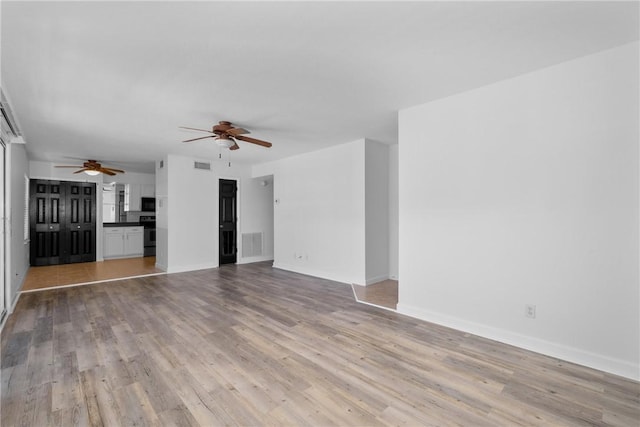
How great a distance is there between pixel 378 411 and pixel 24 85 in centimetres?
421

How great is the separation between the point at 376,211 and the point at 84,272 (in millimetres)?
6285

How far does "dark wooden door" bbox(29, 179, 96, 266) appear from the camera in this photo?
723 cm

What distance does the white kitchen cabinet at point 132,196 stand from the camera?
873cm

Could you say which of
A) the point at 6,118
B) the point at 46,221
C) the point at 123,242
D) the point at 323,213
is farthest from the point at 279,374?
the point at 46,221

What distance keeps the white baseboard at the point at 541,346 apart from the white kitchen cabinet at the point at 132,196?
27.7 ft

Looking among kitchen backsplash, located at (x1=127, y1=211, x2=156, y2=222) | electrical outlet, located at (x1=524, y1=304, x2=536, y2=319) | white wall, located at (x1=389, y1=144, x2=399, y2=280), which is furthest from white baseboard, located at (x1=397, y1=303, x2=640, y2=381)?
kitchen backsplash, located at (x1=127, y1=211, x2=156, y2=222)

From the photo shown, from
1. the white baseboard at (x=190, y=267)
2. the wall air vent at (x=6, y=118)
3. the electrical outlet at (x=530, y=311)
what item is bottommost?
the white baseboard at (x=190, y=267)

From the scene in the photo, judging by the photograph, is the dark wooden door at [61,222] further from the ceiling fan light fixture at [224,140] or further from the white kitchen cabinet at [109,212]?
the ceiling fan light fixture at [224,140]

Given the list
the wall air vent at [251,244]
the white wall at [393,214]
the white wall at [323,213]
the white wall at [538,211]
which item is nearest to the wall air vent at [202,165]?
the white wall at [323,213]

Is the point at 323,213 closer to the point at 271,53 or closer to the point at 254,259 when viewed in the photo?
the point at 254,259

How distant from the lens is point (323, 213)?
596 centimetres

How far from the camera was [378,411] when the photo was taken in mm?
1928

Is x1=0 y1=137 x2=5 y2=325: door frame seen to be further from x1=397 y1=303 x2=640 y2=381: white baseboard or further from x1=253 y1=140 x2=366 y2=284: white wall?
x1=397 y1=303 x2=640 y2=381: white baseboard

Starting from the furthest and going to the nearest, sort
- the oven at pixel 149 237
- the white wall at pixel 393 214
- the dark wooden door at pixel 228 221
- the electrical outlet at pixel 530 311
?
the oven at pixel 149 237 < the dark wooden door at pixel 228 221 < the white wall at pixel 393 214 < the electrical outlet at pixel 530 311
